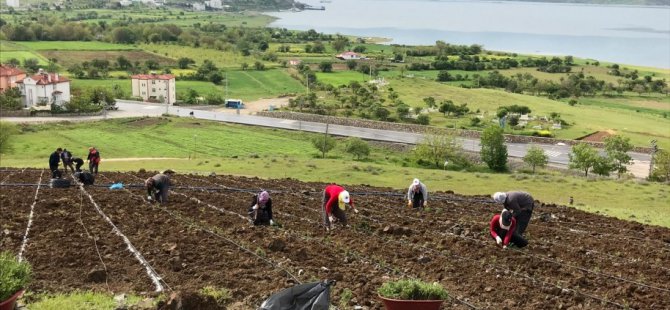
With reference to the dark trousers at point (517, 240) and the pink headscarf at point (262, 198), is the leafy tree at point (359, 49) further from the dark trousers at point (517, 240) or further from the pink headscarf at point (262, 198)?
the dark trousers at point (517, 240)

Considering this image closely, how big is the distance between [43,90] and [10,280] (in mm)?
75118

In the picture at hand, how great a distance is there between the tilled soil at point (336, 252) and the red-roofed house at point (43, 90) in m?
60.8

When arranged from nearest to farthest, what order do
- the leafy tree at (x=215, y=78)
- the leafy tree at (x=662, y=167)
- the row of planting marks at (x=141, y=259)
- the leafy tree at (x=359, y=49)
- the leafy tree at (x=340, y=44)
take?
the row of planting marks at (x=141, y=259) < the leafy tree at (x=662, y=167) < the leafy tree at (x=215, y=78) < the leafy tree at (x=359, y=49) < the leafy tree at (x=340, y=44)

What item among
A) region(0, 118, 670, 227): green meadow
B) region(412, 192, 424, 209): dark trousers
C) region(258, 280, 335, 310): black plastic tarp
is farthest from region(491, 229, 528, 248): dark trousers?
region(0, 118, 670, 227): green meadow

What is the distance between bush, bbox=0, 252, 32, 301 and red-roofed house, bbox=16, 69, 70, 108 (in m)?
73.6

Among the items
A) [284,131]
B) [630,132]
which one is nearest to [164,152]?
[284,131]

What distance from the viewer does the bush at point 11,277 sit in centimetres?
830

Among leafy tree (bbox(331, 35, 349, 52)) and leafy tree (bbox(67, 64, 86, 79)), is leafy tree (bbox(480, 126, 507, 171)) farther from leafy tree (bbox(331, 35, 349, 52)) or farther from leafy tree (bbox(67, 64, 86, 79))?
leafy tree (bbox(331, 35, 349, 52))

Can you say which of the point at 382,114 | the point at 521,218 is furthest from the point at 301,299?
the point at 382,114

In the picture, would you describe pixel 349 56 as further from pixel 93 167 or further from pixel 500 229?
pixel 500 229

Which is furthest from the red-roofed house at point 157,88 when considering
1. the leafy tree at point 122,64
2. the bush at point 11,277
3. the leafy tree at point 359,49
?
the bush at point 11,277

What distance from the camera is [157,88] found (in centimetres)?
9000

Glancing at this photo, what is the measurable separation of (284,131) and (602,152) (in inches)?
1201

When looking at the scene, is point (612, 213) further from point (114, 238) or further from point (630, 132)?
point (630, 132)
